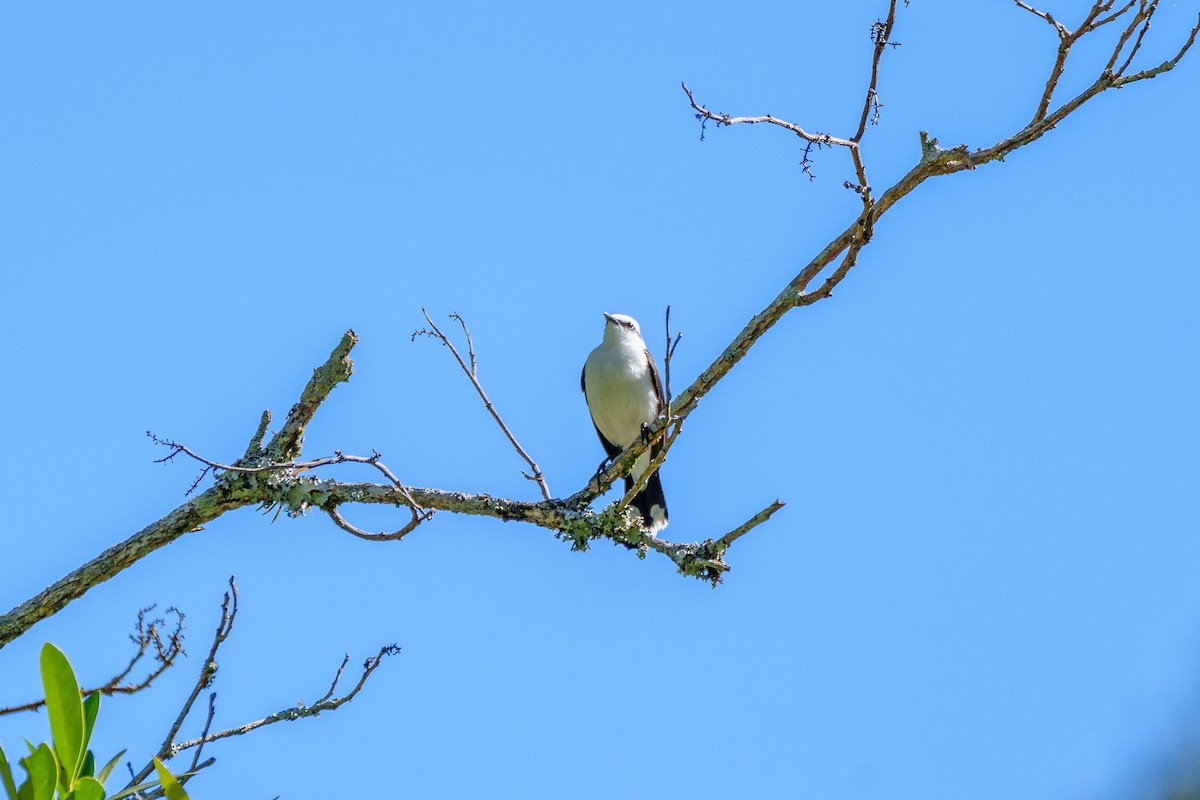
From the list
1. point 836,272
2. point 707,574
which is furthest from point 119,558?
point 836,272

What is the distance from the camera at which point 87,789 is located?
346cm

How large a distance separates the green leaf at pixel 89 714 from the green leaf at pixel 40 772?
0.17 metres

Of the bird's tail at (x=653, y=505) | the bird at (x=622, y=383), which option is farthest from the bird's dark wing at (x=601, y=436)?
the bird's tail at (x=653, y=505)

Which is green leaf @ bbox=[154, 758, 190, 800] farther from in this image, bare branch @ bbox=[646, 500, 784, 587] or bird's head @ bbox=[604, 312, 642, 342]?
bird's head @ bbox=[604, 312, 642, 342]

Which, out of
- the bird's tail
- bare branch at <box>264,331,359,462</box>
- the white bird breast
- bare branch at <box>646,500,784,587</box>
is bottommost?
bare branch at <box>646,500,784,587</box>

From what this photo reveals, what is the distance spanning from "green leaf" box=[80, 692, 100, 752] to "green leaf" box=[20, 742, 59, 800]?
0.17 m

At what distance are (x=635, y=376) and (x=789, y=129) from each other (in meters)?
5.12

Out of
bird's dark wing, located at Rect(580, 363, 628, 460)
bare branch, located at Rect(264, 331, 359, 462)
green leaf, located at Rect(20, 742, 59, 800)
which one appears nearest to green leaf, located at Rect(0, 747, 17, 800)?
green leaf, located at Rect(20, 742, 59, 800)

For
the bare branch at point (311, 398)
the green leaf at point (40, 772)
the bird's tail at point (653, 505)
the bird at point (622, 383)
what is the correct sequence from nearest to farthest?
1. the green leaf at point (40, 772)
2. the bare branch at point (311, 398)
3. the bird's tail at point (653, 505)
4. the bird at point (622, 383)

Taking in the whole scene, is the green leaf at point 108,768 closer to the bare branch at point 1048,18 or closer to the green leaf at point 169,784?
the green leaf at point 169,784

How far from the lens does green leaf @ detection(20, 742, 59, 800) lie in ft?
11.2

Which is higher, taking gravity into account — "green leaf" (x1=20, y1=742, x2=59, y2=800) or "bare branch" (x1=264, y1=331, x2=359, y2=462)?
"bare branch" (x1=264, y1=331, x2=359, y2=462)

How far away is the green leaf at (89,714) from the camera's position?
3.61 metres

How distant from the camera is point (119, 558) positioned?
4156 millimetres
